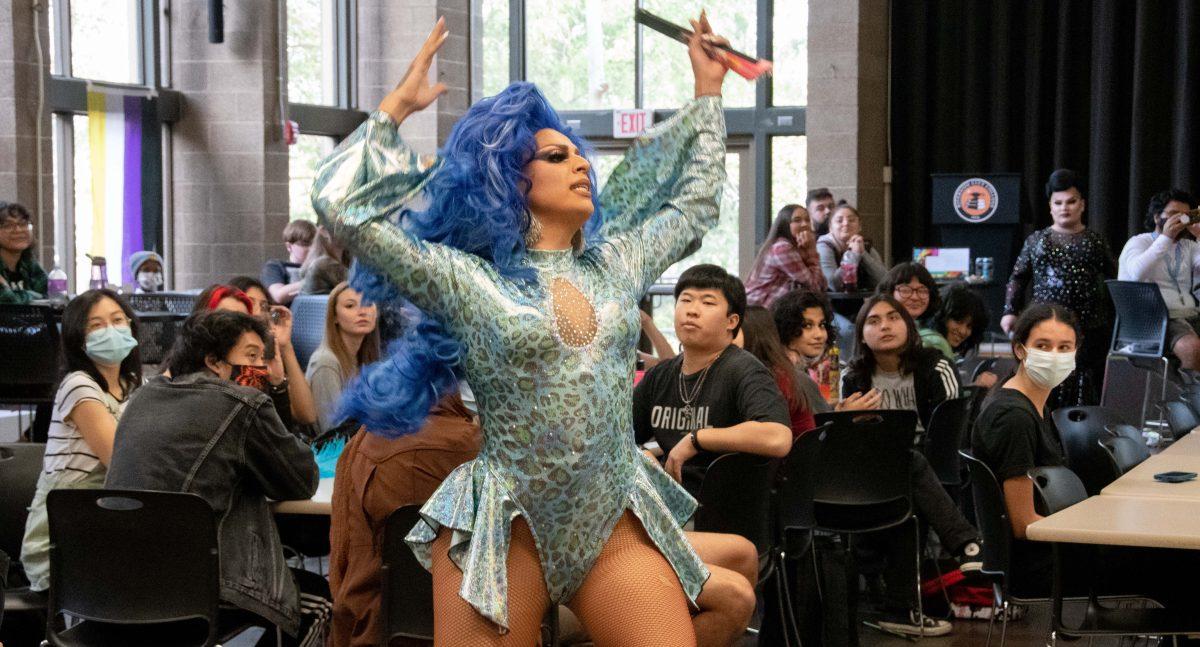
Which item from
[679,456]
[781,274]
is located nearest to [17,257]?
[781,274]

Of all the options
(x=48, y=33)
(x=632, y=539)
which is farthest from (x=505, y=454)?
(x=48, y=33)

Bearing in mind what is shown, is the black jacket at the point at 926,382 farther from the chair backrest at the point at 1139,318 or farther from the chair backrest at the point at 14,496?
the chair backrest at the point at 1139,318

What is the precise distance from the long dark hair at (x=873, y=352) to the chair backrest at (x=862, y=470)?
2.45ft

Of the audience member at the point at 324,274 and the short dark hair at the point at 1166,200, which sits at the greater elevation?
the short dark hair at the point at 1166,200

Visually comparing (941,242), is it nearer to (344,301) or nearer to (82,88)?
(82,88)

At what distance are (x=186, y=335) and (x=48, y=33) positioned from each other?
6594mm

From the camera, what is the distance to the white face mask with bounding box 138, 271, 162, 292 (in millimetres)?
9273

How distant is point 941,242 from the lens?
12320mm

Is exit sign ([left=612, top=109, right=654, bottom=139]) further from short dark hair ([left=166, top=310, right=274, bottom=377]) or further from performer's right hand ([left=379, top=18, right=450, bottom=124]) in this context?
performer's right hand ([left=379, top=18, right=450, bottom=124])

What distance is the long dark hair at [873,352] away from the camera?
5.50 m

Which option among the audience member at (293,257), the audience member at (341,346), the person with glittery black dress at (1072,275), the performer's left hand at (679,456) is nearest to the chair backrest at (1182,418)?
the performer's left hand at (679,456)

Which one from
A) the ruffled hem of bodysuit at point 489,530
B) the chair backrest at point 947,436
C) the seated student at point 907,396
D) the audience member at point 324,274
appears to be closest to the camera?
the ruffled hem of bodysuit at point 489,530

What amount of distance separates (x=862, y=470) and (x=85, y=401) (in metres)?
2.38

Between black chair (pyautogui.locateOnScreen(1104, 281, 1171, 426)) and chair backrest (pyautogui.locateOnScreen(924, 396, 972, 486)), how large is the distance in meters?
3.46
